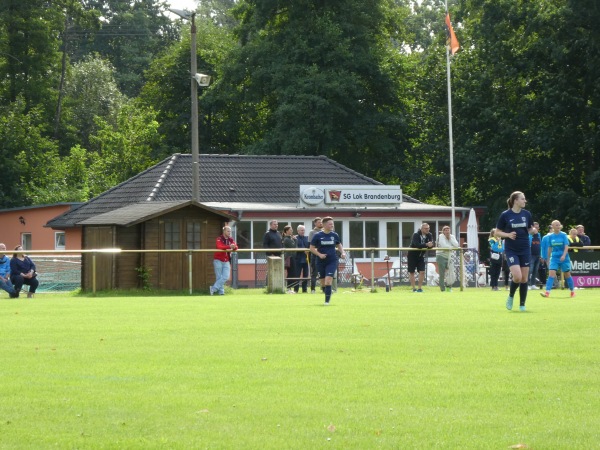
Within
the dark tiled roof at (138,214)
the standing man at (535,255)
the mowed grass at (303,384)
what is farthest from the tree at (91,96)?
the mowed grass at (303,384)

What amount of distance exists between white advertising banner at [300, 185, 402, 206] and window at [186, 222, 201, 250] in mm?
12063

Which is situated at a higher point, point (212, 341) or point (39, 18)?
point (39, 18)

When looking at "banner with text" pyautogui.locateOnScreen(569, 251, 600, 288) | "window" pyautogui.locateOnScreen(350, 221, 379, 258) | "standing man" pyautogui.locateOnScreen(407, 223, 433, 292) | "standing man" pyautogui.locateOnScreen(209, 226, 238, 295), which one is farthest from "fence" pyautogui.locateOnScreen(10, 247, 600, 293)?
"window" pyautogui.locateOnScreen(350, 221, 379, 258)

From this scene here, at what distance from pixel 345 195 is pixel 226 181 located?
6.35 meters

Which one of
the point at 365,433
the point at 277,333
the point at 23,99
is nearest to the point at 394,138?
the point at 23,99

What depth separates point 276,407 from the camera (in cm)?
905

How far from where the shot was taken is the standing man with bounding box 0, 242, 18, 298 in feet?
105

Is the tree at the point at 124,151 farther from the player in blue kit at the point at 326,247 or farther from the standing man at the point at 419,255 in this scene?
the player in blue kit at the point at 326,247

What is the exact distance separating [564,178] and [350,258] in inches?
819

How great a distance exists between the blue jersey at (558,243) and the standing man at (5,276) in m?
13.1

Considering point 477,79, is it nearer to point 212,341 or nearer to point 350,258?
point 350,258

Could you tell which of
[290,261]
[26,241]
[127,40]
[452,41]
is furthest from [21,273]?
[127,40]

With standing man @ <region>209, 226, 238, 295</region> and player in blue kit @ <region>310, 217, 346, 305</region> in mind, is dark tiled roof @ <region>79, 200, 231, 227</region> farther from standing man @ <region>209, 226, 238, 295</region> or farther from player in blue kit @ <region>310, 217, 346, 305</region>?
player in blue kit @ <region>310, 217, 346, 305</region>

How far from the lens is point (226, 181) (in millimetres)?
52312
